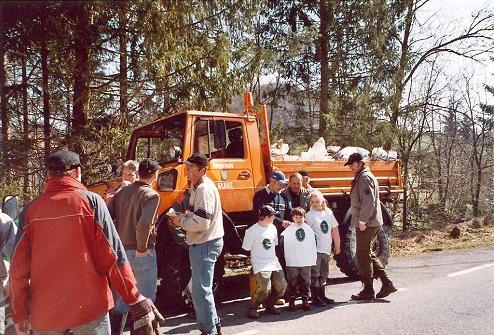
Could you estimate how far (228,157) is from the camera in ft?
22.5

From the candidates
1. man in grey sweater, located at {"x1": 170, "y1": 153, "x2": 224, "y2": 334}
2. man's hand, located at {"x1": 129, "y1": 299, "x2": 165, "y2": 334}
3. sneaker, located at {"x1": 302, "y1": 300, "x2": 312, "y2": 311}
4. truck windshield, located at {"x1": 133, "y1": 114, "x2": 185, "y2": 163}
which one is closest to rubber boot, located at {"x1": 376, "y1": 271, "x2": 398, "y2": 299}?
sneaker, located at {"x1": 302, "y1": 300, "x2": 312, "y2": 311}

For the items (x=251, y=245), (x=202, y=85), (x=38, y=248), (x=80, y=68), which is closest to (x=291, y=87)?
(x=202, y=85)

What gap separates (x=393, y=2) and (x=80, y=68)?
459 inches

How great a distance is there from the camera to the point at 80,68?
9.69 metres

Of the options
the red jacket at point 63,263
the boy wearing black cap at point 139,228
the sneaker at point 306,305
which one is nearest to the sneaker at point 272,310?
the sneaker at point 306,305

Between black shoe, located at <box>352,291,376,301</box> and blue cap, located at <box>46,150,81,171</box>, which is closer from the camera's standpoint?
blue cap, located at <box>46,150,81,171</box>

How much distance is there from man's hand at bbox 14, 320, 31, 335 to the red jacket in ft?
0.08

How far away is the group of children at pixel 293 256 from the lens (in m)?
5.80

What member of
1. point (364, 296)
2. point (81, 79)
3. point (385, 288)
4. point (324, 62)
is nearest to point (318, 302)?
point (364, 296)

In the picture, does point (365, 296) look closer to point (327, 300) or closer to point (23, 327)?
point (327, 300)

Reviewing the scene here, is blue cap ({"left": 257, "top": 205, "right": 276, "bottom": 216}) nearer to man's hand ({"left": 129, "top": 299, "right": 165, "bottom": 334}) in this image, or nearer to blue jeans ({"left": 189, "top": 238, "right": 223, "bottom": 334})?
blue jeans ({"left": 189, "top": 238, "right": 223, "bottom": 334})

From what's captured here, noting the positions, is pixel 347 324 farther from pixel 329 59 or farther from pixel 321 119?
pixel 329 59

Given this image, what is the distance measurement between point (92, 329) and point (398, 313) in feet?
13.1

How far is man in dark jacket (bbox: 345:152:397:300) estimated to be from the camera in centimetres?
628
